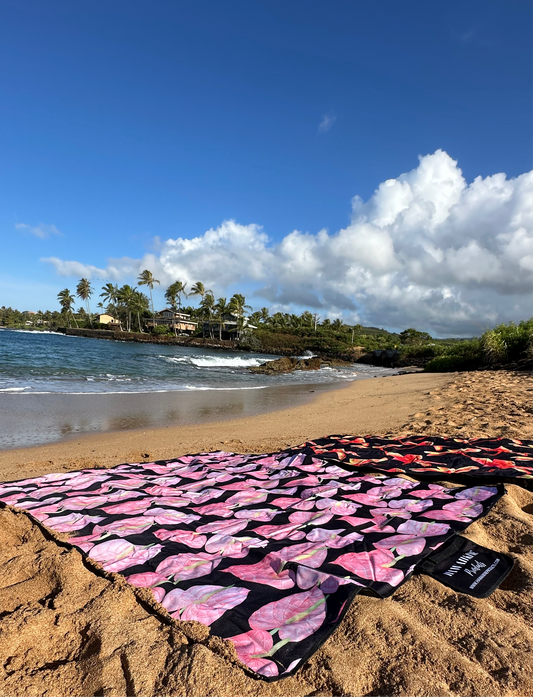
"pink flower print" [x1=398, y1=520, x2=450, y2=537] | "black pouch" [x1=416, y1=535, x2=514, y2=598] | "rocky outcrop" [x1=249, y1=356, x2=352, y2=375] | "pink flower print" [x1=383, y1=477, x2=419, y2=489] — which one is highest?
"pink flower print" [x1=398, y1=520, x2=450, y2=537]

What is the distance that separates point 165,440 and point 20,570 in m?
4.39

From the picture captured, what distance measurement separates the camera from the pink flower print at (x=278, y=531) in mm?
2387

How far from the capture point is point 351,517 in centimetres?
264

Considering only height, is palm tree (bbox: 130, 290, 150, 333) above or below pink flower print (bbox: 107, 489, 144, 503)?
above

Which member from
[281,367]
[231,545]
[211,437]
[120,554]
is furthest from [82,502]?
[281,367]

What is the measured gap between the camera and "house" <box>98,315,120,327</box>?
274 feet

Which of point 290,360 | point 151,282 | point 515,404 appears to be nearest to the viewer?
point 515,404

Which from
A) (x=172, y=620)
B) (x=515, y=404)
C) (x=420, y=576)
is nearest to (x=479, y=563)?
(x=420, y=576)

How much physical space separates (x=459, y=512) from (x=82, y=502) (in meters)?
2.75

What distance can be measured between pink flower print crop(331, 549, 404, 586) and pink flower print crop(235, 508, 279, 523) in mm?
701

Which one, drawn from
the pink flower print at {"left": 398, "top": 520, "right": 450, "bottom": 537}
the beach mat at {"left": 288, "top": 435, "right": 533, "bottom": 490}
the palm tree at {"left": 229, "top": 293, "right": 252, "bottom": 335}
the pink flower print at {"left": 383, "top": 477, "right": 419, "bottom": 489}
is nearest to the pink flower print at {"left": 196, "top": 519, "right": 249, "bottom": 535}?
the pink flower print at {"left": 398, "top": 520, "right": 450, "bottom": 537}

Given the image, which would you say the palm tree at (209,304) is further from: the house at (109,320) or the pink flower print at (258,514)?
the pink flower print at (258,514)

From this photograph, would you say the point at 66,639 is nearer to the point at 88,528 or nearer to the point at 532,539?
the point at 88,528

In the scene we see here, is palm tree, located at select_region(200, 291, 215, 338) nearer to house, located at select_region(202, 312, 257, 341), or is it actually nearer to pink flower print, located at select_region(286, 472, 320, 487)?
house, located at select_region(202, 312, 257, 341)
